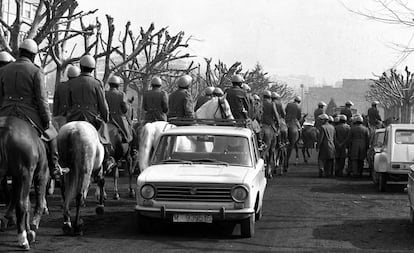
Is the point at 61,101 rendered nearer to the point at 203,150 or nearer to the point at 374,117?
the point at 203,150

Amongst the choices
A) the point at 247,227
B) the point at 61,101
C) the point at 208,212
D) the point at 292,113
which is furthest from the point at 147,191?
the point at 292,113

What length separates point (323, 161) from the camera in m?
24.2

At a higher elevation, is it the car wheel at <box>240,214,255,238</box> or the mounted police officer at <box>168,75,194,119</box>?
the mounted police officer at <box>168,75,194,119</box>

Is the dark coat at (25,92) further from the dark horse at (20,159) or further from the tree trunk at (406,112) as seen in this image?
the tree trunk at (406,112)

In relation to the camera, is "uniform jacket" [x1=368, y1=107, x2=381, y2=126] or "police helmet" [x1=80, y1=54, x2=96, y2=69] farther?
"uniform jacket" [x1=368, y1=107, x2=381, y2=126]

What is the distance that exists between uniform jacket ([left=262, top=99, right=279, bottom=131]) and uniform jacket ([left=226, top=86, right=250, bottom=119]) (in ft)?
11.7

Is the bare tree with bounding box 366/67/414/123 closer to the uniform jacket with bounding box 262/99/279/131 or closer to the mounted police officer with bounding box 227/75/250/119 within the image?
the uniform jacket with bounding box 262/99/279/131

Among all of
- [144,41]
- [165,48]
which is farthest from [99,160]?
[165,48]

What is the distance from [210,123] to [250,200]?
10.1 feet

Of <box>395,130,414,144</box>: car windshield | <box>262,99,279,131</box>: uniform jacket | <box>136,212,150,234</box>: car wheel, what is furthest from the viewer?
<box>262,99,279,131</box>: uniform jacket

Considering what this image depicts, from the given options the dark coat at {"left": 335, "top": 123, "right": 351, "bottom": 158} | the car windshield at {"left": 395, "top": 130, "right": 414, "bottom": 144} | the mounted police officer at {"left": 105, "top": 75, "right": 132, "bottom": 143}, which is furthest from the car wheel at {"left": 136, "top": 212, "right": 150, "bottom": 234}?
the dark coat at {"left": 335, "top": 123, "right": 351, "bottom": 158}

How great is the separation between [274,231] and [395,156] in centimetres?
Result: 759

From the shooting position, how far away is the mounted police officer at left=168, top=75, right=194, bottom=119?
1703cm

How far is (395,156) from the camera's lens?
1861 cm
